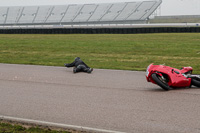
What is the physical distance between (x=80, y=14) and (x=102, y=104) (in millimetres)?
63787

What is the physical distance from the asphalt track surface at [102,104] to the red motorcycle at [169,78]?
150mm

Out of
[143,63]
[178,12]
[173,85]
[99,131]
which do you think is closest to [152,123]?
[99,131]

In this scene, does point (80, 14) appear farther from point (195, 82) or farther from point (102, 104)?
point (102, 104)

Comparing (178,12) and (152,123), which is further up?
(178,12)

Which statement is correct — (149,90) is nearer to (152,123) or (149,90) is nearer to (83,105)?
(83,105)

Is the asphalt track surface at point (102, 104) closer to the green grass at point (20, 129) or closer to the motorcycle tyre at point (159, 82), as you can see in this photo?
the motorcycle tyre at point (159, 82)

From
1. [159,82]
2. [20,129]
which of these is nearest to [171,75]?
[159,82]

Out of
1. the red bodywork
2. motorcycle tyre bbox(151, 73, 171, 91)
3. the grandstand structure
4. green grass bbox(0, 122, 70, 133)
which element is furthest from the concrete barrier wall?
green grass bbox(0, 122, 70, 133)

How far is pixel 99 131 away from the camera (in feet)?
14.8

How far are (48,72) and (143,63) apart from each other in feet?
14.4

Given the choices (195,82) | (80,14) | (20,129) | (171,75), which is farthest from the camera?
(80,14)

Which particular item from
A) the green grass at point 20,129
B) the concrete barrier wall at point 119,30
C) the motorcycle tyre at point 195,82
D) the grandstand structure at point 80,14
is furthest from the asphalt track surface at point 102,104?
the grandstand structure at point 80,14

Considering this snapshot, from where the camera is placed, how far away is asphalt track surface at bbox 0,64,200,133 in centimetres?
482

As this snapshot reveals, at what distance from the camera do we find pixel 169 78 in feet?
23.6
